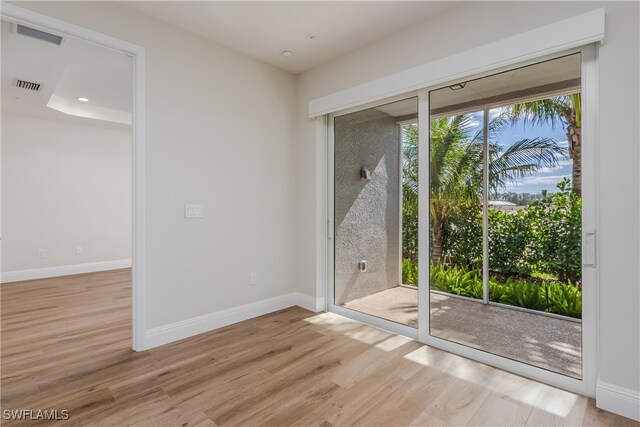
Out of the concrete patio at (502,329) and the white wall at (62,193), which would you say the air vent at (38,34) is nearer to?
the white wall at (62,193)

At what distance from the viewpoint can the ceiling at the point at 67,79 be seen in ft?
9.59

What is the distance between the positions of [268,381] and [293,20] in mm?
2772

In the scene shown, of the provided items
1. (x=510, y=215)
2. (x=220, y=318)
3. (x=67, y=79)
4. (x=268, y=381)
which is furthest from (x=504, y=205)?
(x=67, y=79)

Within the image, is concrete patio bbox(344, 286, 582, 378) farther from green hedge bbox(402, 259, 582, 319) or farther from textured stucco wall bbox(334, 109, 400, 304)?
textured stucco wall bbox(334, 109, 400, 304)

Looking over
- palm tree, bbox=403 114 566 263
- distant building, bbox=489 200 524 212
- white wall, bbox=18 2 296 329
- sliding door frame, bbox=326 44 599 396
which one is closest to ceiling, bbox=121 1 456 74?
white wall, bbox=18 2 296 329

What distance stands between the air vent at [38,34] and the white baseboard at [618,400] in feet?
15.1

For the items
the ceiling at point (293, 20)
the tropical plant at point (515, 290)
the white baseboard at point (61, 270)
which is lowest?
the white baseboard at point (61, 270)

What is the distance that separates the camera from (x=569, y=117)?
216 centimetres

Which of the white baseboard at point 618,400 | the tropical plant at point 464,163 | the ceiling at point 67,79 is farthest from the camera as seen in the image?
the ceiling at point 67,79

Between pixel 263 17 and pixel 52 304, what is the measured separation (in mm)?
4080

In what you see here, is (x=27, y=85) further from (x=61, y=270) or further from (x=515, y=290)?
(x=515, y=290)

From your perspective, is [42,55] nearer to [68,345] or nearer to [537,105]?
[68,345]

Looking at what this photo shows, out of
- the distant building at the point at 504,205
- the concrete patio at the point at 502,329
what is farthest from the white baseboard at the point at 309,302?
the distant building at the point at 504,205

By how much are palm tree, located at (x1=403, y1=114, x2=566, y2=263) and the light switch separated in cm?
193
